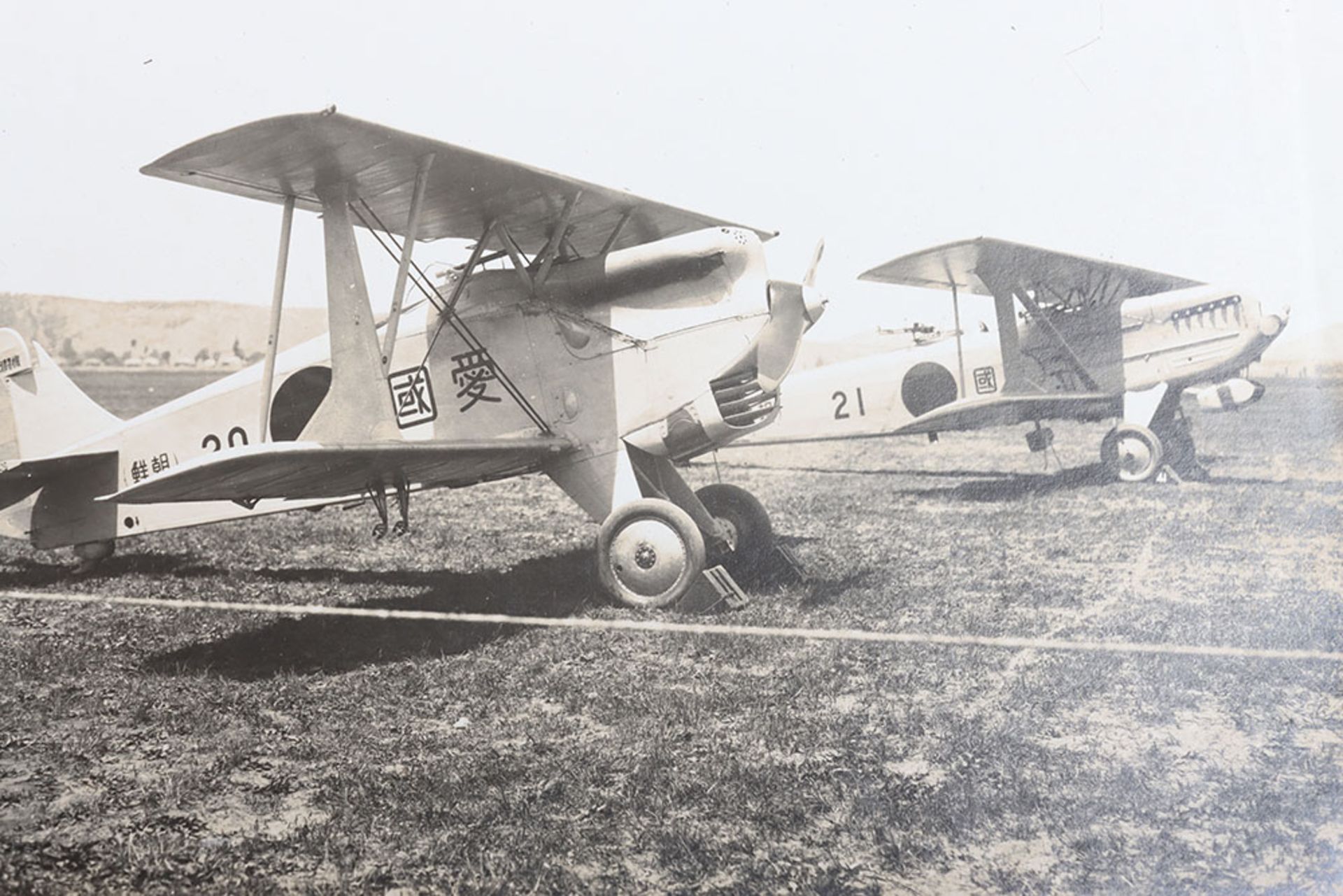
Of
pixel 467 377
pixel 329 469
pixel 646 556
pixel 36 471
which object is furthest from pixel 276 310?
pixel 36 471

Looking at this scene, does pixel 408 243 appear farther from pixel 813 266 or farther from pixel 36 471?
pixel 36 471

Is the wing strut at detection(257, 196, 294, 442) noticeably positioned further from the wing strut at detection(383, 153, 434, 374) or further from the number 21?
the number 21

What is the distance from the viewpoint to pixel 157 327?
70500 mm

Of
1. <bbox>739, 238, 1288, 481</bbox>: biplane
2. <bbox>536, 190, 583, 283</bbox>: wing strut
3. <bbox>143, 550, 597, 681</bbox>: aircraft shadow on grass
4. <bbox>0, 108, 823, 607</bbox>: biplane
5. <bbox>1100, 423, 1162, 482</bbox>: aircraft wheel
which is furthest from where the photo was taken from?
<bbox>739, 238, 1288, 481</bbox>: biplane

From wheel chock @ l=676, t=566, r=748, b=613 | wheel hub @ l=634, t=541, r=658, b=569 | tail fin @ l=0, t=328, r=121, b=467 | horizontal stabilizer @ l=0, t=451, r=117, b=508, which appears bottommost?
wheel chock @ l=676, t=566, r=748, b=613

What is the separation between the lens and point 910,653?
176 inches

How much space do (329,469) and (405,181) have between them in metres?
1.77

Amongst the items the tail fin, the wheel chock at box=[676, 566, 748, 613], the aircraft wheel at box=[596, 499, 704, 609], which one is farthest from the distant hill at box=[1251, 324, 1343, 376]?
the tail fin

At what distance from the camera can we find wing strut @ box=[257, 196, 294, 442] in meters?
5.04

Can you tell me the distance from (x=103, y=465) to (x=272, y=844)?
534cm

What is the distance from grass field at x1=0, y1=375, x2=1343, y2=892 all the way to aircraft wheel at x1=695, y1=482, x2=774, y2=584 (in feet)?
1.51

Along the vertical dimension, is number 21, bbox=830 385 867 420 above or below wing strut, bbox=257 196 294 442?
below

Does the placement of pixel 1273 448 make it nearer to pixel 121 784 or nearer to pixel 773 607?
pixel 773 607

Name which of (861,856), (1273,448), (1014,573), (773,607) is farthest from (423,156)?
(1273,448)
